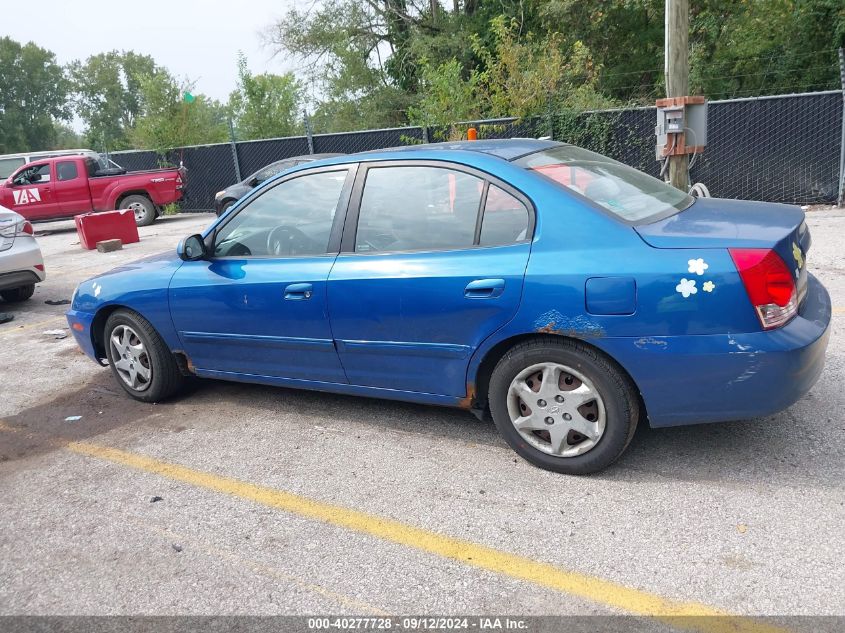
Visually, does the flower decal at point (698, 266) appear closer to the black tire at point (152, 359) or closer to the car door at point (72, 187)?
the black tire at point (152, 359)

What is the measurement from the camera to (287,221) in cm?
431

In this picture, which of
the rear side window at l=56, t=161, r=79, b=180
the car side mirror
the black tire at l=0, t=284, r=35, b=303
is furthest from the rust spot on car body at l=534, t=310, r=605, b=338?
the rear side window at l=56, t=161, r=79, b=180

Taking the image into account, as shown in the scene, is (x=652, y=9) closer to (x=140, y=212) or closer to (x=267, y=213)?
(x=140, y=212)

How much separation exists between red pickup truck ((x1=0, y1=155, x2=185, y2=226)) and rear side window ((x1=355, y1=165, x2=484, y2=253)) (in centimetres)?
1486

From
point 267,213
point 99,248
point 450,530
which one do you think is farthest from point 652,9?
point 450,530

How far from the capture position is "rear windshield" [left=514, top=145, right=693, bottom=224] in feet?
11.5

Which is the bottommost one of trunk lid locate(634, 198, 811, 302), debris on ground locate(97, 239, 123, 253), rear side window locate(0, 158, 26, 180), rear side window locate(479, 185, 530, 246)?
debris on ground locate(97, 239, 123, 253)

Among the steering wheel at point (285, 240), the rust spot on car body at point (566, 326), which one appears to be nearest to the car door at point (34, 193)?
the steering wheel at point (285, 240)

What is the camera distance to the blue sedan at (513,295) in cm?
305

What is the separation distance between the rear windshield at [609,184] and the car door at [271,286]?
1.16 meters

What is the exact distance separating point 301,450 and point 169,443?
88 cm

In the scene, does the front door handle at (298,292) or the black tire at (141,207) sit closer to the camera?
the front door handle at (298,292)

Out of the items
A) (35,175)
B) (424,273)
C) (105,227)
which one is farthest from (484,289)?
(35,175)

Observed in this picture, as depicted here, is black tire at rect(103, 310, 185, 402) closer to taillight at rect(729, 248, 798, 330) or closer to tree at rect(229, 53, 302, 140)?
taillight at rect(729, 248, 798, 330)
